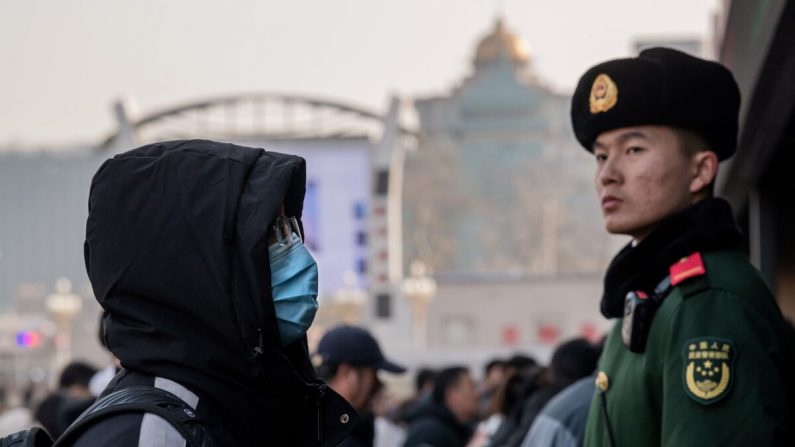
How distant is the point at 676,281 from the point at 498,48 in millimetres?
117466

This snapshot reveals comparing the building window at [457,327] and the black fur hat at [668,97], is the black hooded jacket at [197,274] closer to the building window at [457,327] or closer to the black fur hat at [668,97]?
the black fur hat at [668,97]

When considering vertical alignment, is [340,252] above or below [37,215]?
above

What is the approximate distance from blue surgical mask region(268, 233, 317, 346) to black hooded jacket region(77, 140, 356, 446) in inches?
2.3

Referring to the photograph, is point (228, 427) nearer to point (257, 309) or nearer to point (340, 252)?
point (257, 309)

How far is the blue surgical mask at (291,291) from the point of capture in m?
2.98

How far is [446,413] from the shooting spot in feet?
38.7

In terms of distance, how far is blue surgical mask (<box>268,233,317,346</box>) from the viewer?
2977 millimetres

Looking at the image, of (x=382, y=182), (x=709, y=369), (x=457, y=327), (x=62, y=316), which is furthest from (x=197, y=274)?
(x=457, y=327)

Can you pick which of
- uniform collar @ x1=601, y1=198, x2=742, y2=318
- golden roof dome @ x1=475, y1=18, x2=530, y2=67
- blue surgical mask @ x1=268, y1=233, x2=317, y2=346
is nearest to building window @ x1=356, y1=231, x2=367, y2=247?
golden roof dome @ x1=475, y1=18, x2=530, y2=67

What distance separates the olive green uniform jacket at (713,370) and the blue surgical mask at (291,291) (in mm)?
873

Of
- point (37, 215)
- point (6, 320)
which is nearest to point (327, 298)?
point (6, 320)

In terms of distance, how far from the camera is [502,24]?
120250 millimetres

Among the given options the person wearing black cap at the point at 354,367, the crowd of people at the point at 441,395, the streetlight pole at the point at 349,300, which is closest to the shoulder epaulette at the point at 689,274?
the crowd of people at the point at 441,395

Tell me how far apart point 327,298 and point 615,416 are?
59.6 m
